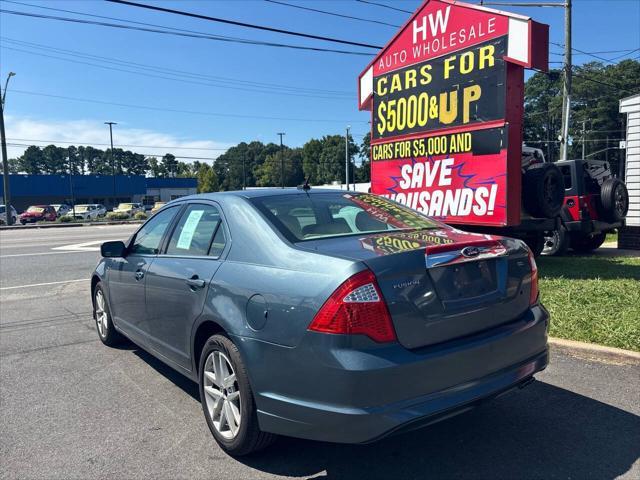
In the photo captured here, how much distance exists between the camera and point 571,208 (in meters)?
10.5

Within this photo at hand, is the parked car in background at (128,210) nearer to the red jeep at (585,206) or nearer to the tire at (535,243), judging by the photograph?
the red jeep at (585,206)

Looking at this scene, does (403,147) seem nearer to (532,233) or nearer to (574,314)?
(532,233)

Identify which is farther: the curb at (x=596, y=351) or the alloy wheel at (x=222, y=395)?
the curb at (x=596, y=351)

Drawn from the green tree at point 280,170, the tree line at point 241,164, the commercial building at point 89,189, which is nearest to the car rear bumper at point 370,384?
the commercial building at point 89,189

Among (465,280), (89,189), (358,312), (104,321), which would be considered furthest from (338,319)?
(89,189)

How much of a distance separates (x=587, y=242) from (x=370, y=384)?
35.7ft

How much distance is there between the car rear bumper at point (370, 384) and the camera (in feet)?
7.79

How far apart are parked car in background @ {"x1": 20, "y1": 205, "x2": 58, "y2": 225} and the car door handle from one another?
41.9 m

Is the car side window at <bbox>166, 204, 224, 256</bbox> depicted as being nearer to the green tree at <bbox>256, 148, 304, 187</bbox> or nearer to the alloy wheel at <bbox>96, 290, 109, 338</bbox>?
the alloy wheel at <bbox>96, 290, 109, 338</bbox>

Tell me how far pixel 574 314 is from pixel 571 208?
5.87 m

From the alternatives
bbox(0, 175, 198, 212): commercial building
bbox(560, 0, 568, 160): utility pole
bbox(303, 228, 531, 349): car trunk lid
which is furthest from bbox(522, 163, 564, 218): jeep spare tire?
bbox(0, 175, 198, 212): commercial building

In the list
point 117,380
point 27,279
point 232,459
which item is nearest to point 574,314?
point 232,459

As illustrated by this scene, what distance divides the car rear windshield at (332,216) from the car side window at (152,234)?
1.14 meters

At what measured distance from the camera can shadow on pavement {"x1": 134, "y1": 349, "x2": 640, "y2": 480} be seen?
280cm
